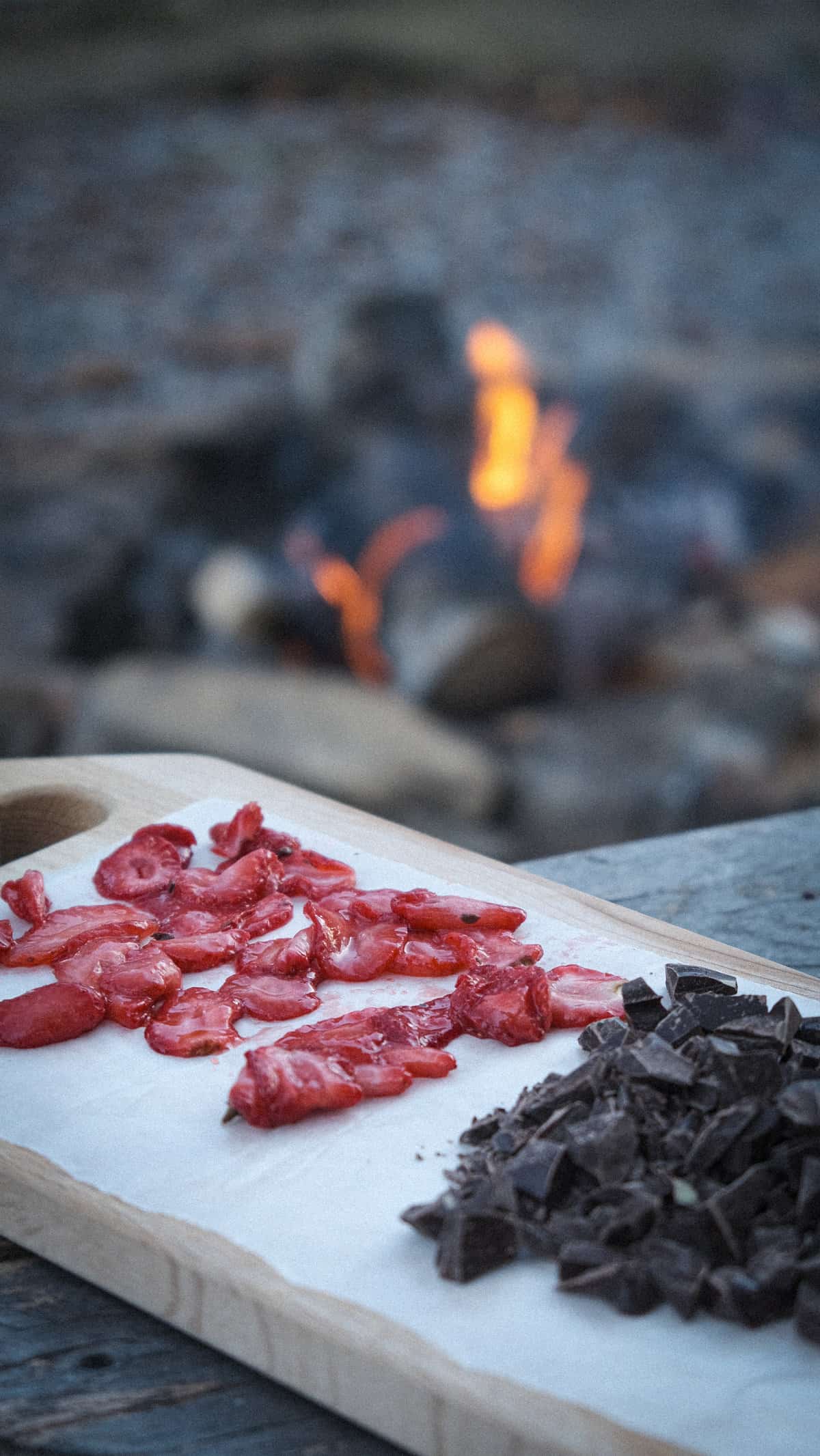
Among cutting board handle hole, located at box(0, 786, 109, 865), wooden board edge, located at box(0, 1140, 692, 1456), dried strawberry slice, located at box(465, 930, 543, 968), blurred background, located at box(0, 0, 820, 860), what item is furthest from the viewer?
blurred background, located at box(0, 0, 820, 860)

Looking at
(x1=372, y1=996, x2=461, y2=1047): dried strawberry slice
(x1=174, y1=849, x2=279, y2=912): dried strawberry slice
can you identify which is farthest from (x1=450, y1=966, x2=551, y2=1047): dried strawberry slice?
(x1=174, y1=849, x2=279, y2=912): dried strawberry slice

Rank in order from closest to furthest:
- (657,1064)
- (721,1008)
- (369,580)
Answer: (657,1064)
(721,1008)
(369,580)

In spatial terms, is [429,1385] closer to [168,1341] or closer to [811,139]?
[168,1341]

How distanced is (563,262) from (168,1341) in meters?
7.28

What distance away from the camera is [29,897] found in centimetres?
167

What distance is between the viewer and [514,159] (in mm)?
7266

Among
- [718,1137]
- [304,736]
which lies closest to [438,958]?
[718,1137]

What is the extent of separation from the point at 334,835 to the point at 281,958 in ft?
1.24

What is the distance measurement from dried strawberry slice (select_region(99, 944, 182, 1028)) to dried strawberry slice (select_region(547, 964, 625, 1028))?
0.44 meters

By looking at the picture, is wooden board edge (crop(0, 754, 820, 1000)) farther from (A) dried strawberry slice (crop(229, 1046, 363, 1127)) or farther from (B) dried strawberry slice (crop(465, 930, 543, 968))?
(A) dried strawberry slice (crop(229, 1046, 363, 1127))

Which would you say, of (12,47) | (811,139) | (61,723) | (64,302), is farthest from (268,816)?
(811,139)

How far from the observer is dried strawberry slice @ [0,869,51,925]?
1652mm

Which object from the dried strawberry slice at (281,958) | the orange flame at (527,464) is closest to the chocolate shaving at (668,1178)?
the dried strawberry slice at (281,958)

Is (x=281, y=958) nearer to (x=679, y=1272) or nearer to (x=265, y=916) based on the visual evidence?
(x=265, y=916)
